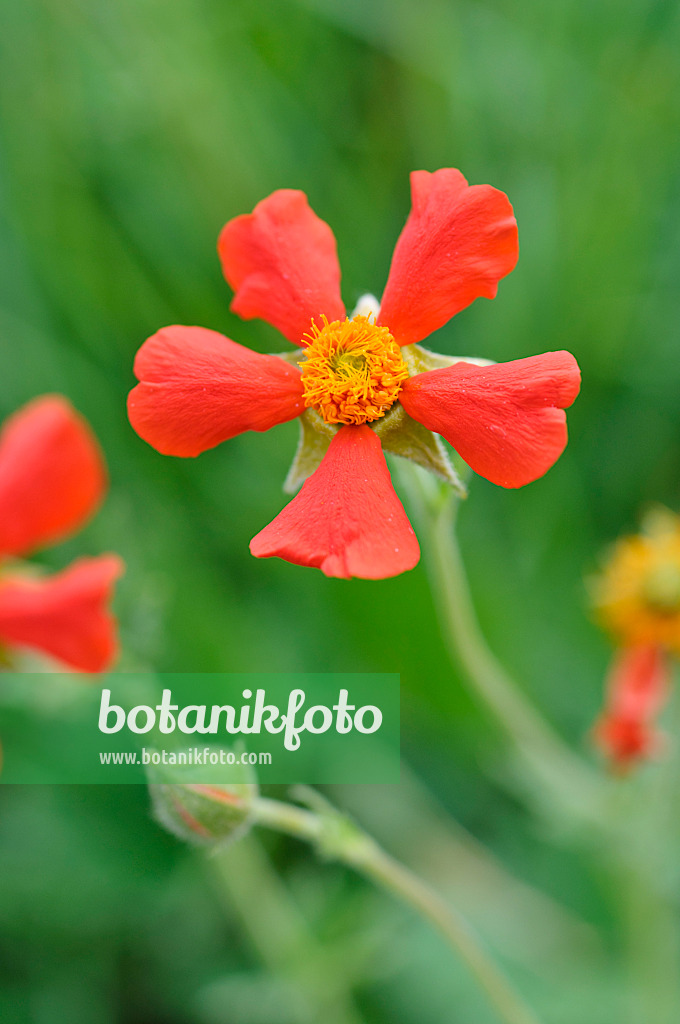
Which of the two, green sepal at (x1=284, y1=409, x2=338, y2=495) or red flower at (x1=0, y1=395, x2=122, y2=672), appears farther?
red flower at (x1=0, y1=395, x2=122, y2=672)

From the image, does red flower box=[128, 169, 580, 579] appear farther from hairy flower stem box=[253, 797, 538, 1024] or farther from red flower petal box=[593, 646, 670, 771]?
red flower petal box=[593, 646, 670, 771]

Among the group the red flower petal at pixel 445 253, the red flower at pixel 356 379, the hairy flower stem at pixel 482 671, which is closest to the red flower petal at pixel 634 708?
the hairy flower stem at pixel 482 671

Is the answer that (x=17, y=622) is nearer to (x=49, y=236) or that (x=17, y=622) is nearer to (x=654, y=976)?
(x=49, y=236)

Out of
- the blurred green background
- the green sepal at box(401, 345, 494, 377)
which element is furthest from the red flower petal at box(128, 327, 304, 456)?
the blurred green background

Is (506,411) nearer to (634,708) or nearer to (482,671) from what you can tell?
(482,671)

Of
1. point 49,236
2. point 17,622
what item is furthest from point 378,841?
point 49,236

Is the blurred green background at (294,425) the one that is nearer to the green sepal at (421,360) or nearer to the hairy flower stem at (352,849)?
the hairy flower stem at (352,849)
